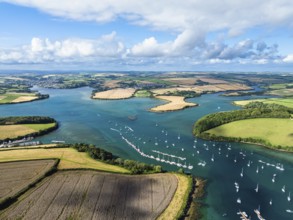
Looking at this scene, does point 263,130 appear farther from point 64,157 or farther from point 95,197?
point 95,197

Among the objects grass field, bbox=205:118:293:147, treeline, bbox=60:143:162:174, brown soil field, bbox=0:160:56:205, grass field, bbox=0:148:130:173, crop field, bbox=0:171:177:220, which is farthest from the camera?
grass field, bbox=205:118:293:147

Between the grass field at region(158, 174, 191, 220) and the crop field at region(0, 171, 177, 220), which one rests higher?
the crop field at region(0, 171, 177, 220)

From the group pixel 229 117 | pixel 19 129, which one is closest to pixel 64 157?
pixel 19 129

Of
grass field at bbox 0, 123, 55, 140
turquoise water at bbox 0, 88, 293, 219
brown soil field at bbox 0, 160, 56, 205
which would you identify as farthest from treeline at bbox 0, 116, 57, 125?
brown soil field at bbox 0, 160, 56, 205

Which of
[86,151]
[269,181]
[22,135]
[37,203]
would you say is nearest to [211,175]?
[269,181]

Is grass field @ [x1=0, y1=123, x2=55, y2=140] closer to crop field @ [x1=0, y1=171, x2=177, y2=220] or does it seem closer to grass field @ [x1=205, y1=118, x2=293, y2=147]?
crop field @ [x1=0, y1=171, x2=177, y2=220]

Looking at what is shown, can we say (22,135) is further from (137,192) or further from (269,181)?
(269,181)
